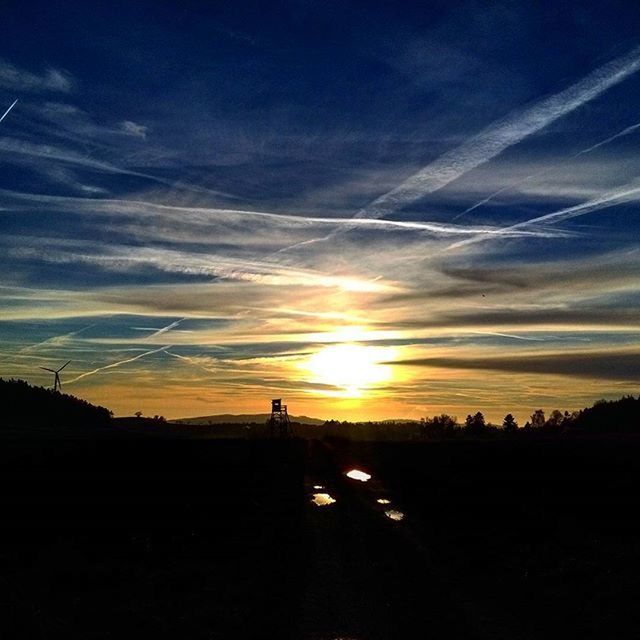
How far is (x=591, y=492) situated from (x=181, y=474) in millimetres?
27820

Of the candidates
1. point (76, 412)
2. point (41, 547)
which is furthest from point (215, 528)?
point (76, 412)

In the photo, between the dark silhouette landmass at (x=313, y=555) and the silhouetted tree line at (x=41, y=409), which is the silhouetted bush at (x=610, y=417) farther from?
the silhouetted tree line at (x=41, y=409)

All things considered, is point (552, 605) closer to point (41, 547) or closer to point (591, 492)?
point (41, 547)

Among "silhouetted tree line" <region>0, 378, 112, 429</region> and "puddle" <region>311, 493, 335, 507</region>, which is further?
"silhouetted tree line" <region>0, 378, 112, 429</region>

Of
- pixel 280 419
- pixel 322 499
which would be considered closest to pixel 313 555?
pixel 322 499

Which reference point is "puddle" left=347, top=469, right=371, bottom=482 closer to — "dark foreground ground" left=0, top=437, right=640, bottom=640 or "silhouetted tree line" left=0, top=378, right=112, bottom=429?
"dark foreground ground" left=0, top=437, right=640, bottom=640

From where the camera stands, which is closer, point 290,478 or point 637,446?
point 290,478

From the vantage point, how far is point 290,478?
187ft

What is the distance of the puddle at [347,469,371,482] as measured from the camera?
58469mm

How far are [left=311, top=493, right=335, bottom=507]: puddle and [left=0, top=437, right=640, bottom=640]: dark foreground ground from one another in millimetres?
784

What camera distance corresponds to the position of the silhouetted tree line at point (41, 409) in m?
166

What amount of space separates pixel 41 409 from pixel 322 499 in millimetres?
153569

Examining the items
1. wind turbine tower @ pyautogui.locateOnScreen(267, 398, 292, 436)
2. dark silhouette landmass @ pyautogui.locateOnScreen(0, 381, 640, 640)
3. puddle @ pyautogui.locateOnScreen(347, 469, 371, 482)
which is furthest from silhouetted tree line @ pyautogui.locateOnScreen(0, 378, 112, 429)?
dark silhouette landmass @ pyautogui.locateOnScreen(0, 381, 640, 640)

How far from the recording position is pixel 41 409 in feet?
582
